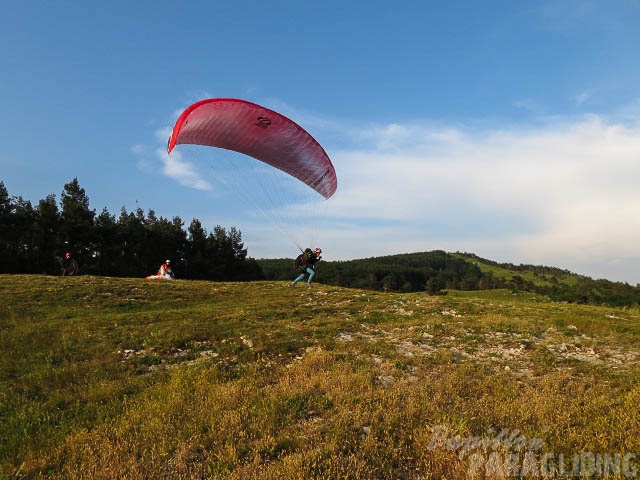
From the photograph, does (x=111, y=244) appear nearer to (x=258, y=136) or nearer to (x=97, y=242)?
(x=97, y=242)

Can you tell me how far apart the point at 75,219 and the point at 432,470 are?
58.9 m

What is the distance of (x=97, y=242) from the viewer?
184 ft

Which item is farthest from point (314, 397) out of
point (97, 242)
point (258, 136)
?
point (97, 242)

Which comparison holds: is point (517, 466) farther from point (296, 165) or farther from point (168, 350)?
point (296, 165)

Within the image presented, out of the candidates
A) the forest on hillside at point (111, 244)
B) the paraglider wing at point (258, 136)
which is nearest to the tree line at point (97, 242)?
the forest on hillside at point (111, 244)

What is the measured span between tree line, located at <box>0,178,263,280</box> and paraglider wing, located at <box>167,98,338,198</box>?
38.9m

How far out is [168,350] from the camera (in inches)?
440

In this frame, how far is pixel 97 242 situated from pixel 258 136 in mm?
47333

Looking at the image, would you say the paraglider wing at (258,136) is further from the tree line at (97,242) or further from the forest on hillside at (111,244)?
the tree line at (97,242)

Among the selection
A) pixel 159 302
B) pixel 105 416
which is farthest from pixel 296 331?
pixel 159 302

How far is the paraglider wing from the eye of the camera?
55.9 feet

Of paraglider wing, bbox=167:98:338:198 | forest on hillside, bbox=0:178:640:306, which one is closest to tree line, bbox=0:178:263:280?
forest on hillside, bbox=0:178:640:306

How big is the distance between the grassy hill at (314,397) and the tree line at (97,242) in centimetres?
4259

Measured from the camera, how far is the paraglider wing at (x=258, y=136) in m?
17.0
